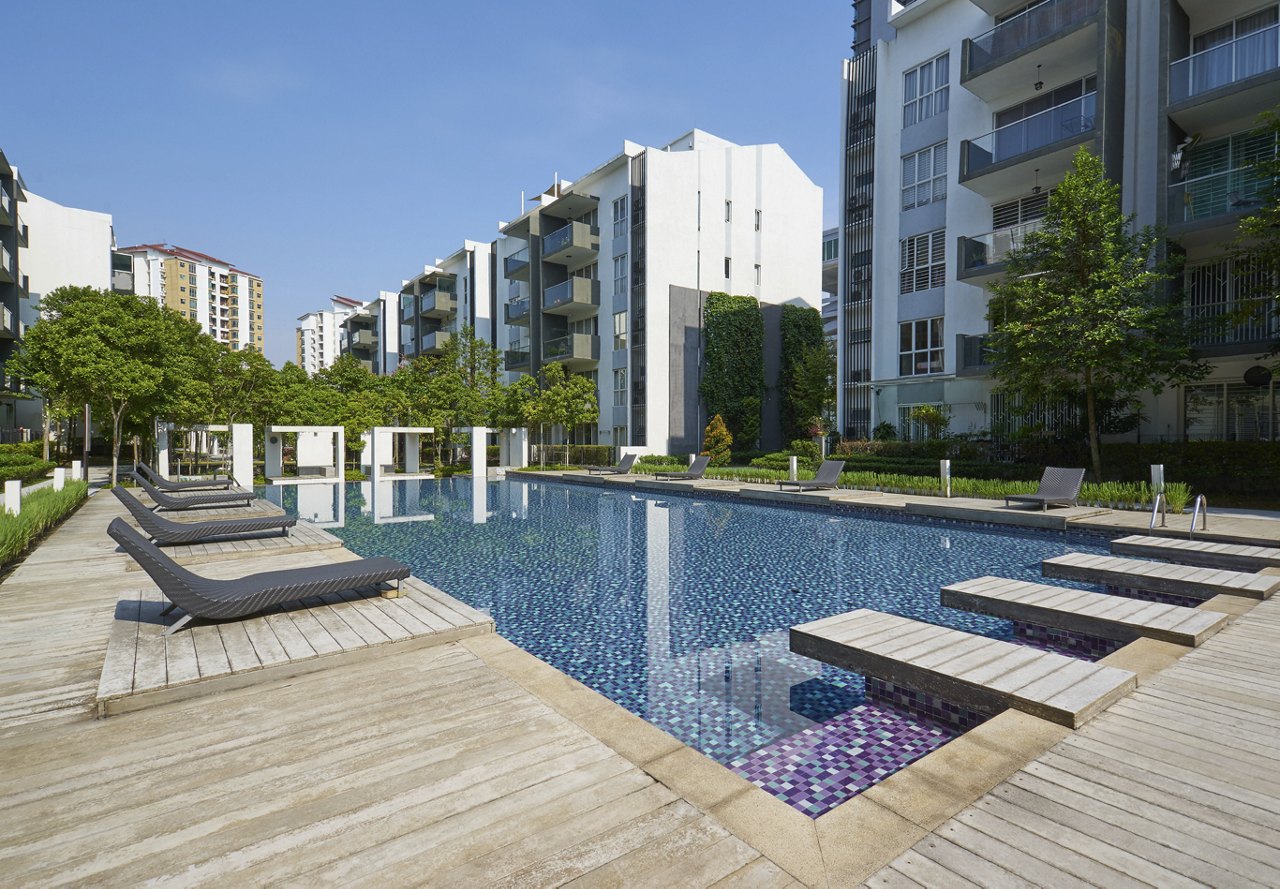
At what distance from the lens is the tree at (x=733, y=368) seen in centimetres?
A: 3184

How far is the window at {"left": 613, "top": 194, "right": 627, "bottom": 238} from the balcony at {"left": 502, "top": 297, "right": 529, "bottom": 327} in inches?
313

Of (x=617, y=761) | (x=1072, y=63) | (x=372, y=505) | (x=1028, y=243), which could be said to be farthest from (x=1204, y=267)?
(x=372, y=505)

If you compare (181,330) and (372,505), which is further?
(181,330)

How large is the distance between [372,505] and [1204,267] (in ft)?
78.1

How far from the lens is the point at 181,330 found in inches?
1180

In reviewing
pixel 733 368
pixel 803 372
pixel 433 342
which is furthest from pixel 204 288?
pixel 803 372

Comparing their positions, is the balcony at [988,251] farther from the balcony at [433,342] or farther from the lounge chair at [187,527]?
the balcony at [433,342]

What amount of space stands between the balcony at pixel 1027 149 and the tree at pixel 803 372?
1135 centimetres

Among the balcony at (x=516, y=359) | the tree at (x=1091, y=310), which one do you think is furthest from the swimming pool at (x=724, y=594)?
the balcony at (x=516, y=359)

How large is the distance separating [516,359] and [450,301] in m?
13.4

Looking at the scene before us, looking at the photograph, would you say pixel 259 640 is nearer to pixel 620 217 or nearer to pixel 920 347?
pixel 920 347

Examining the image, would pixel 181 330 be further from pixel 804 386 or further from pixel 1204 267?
pixel 1204 267

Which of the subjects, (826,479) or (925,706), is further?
(826,479)

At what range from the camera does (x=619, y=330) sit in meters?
33.1
